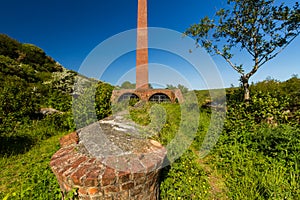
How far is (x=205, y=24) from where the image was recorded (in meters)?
6.92

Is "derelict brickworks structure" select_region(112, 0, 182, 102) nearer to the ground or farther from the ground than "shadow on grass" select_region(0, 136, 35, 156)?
farther from the ground

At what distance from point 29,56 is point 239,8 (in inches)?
909

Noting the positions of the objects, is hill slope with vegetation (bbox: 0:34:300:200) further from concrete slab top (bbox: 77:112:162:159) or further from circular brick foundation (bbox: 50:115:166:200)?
concrete slab top (bbox: 77:112:162:159)

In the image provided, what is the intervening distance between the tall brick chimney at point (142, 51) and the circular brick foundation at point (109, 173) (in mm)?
16578

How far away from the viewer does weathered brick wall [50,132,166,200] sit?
1.48m

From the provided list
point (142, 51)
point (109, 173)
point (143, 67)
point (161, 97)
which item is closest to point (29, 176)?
point (109, 173)

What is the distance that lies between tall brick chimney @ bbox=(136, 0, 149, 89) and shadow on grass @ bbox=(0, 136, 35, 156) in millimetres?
14504

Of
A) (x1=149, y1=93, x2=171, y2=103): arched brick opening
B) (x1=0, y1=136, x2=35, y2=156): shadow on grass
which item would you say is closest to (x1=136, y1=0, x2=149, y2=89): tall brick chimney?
(x1=149, y1=93, x2=171, y2=103): arched brick opening

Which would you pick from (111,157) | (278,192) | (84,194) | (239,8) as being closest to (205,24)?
(239,8)

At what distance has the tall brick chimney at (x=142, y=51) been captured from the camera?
57.6 ft

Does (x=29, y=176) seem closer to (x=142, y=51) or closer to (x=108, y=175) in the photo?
(x=108, y=175)

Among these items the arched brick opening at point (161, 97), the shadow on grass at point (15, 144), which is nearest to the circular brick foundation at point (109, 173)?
the shadow on grass at point (15, 144)

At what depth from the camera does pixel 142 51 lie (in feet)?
59.4

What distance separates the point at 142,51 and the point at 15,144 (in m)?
16.1
